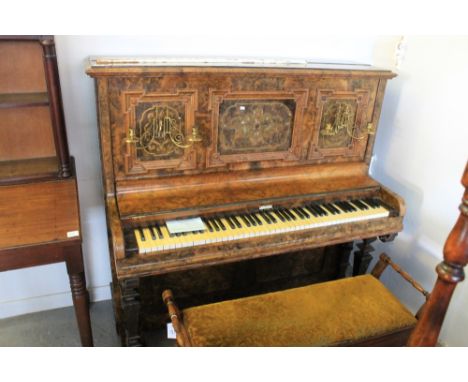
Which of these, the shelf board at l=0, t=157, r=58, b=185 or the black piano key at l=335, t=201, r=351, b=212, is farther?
the black piano key at l=335, t=201, r=351, b=212

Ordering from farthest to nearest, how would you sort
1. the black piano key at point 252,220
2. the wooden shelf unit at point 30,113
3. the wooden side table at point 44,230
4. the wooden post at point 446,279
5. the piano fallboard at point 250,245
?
the black piano key at point 252,220 < the wooden shelf unit at point 30,113 < the piano fallboard at point 250,245 < the wooden side table at point 44,230 < the wooden post at point 446,279

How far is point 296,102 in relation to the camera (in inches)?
A: 77.4

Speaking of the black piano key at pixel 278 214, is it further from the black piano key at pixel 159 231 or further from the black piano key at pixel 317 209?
the black piano key at pixel 159 231

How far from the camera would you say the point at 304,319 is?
5.60 ft

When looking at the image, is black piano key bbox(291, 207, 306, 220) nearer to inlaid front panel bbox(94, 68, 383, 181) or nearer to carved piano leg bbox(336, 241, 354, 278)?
inlaid front panel bbox(94, 68, 383, 181)

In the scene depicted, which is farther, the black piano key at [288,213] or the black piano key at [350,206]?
the black piano key at [350,206]

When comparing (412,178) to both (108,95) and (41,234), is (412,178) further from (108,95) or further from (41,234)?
(41,234)

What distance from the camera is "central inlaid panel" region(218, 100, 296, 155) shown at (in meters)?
1.88

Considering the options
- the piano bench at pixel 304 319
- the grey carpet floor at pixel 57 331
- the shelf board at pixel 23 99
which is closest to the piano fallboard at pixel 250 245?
the piano bench at pixel 304 319

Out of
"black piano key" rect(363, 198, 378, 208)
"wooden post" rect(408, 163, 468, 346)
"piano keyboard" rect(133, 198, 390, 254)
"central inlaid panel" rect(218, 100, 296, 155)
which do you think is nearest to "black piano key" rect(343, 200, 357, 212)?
"piano keyboard" rect(133, 198, 390, 254)

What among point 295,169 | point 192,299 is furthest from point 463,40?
point 192,299

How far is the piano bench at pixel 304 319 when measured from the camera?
162cm

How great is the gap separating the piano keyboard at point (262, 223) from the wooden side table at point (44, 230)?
27 cm

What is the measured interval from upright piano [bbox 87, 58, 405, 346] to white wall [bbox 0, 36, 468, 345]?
288 millimetres
